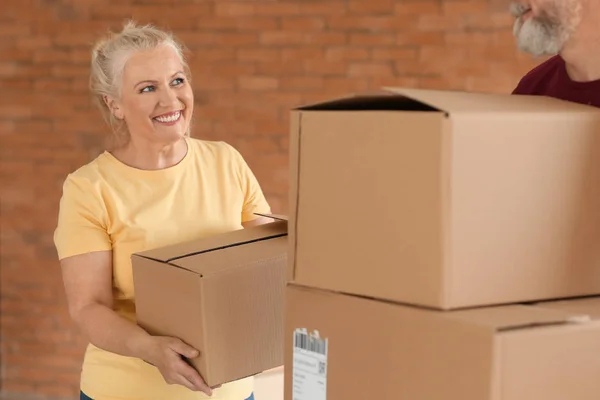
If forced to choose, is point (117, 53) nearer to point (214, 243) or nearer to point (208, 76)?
point (214, 243)

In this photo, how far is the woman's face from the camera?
5.88ft

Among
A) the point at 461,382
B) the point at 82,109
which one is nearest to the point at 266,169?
the point at 82,109

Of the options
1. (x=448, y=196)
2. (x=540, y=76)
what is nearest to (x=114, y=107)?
(x=540, y=76)

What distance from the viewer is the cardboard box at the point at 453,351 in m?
0.92

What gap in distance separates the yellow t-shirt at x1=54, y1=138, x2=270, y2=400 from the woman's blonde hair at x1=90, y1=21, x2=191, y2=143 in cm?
15

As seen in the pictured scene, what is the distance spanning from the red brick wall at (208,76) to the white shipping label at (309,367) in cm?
234

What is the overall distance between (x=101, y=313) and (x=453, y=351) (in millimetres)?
873

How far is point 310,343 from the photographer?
114 centimetres

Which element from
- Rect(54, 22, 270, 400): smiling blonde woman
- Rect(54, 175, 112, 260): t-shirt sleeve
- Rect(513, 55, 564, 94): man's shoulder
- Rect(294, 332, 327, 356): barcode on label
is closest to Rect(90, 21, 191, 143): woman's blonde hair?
Rect(54, 22, 270, 400): smiling blonde woman

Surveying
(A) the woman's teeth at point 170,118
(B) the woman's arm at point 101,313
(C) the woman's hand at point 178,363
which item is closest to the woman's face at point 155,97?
(A) the woman's teeth at point 170,118

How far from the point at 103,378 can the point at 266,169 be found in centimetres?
190

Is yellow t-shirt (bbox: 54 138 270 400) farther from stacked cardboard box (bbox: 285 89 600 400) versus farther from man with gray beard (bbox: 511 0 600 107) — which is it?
man with gray beard (bbox: 511 0 600 107)

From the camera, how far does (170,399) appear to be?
1694 millimetres

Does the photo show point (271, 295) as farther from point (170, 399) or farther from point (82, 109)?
point (82, 109)
